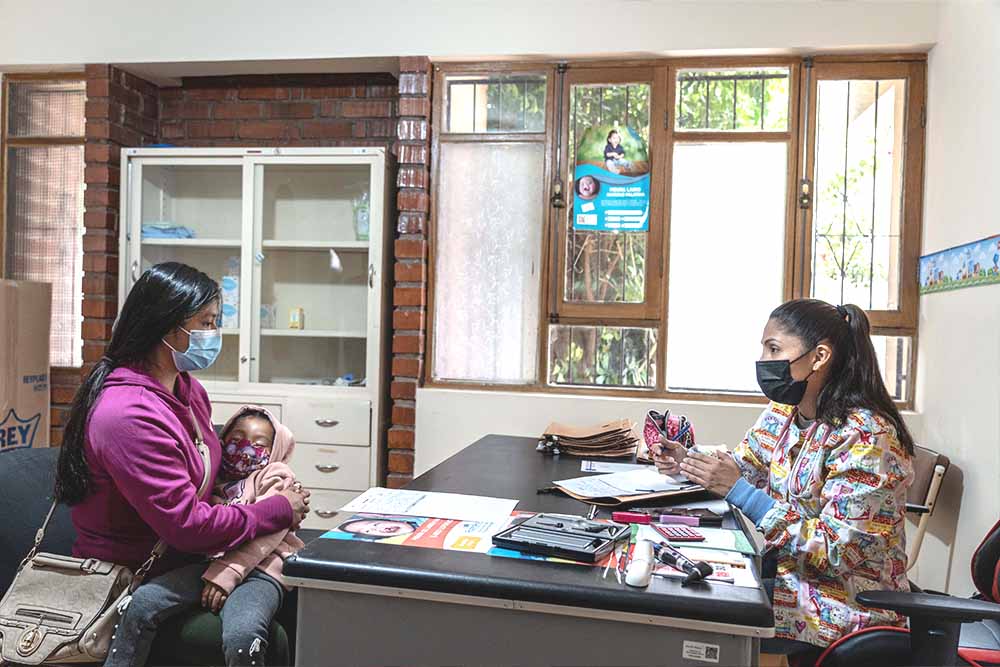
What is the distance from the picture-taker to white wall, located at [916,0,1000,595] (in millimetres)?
2519

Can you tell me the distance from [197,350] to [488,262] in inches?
75.6

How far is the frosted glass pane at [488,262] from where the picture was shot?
360cm

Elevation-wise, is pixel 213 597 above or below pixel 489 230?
below

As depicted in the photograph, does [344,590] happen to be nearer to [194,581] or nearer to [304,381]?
[194,581]

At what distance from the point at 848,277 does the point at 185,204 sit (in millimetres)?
3182

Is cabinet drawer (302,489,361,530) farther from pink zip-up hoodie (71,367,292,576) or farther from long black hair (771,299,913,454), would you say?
long black hair (771,299,913,454)

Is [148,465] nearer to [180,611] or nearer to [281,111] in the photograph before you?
[180,611]

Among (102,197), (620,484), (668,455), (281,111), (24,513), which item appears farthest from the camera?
(281,111)

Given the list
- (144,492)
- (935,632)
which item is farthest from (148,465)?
(935,632)

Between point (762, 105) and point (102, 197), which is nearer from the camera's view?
point (762, 105)

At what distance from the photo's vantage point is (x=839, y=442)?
5.55 feet

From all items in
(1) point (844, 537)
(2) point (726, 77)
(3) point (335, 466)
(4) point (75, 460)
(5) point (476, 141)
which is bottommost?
(3) point (335, 466)

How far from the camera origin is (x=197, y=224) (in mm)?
4117

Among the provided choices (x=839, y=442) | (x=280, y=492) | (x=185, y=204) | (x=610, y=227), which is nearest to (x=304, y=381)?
(x=185, y=204)
